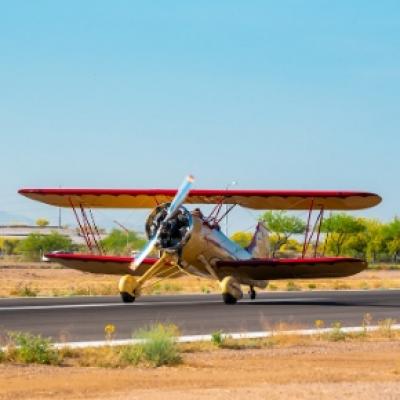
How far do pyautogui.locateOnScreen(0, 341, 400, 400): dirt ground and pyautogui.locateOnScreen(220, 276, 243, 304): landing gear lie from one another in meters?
14.5

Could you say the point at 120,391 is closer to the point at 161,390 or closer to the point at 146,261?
the point at 161,390

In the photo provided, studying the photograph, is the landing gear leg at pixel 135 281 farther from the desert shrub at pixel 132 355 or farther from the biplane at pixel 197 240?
the desert shrub at pixel 132 355

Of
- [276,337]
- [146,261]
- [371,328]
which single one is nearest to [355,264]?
[146,261]

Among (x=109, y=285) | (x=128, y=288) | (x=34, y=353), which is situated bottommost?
(x=34, y=353)

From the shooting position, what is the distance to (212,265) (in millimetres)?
34938

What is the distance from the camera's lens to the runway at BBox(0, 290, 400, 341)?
22.9 metres

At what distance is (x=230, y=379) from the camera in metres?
14.8

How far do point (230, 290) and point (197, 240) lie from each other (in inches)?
76.5

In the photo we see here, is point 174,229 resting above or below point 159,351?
above

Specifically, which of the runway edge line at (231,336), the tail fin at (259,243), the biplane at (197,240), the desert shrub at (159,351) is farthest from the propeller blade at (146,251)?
the desert shrub at (159,351)

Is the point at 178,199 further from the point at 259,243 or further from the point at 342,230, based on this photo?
the point at 342,230

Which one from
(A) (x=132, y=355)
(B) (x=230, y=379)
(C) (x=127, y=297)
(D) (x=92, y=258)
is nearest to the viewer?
(B) (x=230, y=379)

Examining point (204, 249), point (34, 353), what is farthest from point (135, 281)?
point (34, 353)

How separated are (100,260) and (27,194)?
3327mm
